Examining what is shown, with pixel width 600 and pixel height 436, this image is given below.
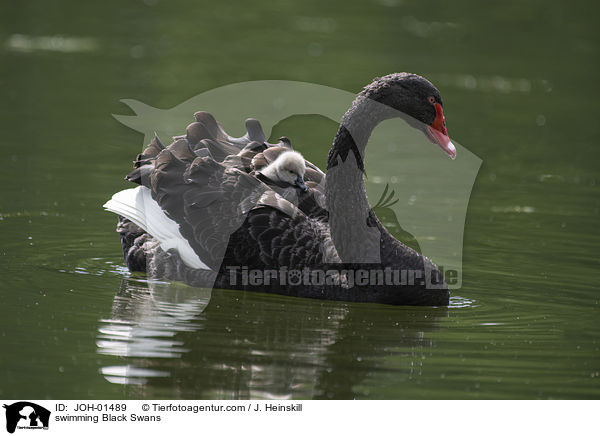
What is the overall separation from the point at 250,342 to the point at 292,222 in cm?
113

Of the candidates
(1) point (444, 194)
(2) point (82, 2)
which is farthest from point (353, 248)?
(2) point (82, 2)

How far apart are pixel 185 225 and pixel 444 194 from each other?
334 cm

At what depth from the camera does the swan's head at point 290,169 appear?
21.7 ft

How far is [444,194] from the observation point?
945cm

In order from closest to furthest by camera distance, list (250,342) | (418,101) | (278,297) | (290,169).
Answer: (250,342), (418,101), (278,297), (290,169)

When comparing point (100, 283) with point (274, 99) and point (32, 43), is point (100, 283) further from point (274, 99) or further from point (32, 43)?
point (32, 43)

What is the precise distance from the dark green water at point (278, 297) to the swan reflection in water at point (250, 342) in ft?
0.05

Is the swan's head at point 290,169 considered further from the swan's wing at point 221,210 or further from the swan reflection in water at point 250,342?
the swan reflection in water at point 250,342

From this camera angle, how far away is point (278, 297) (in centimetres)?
654

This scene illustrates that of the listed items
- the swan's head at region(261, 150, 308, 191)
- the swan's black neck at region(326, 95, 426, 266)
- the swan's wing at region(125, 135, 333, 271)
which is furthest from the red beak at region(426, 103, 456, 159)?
the swan's wing at region(125, 135, 333, 271)

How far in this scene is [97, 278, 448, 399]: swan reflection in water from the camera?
509cm

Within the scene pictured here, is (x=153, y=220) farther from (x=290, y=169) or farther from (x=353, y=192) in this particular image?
(x=353, y=192)
